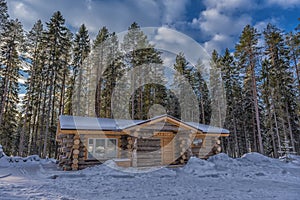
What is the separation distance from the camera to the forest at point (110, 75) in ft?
61.6

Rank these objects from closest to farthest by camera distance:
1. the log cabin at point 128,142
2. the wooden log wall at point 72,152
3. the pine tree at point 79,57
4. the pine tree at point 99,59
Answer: the wooden log wall at point 72,152
the log cabin at point 128,142
the pine tree at point 79,57
the pine tree at point 99,59

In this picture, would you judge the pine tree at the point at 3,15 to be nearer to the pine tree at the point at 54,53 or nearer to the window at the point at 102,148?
the pine tree at the point at 54,53

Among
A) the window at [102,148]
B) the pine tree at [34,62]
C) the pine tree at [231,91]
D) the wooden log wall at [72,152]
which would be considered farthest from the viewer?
the pine tree at [231,91]

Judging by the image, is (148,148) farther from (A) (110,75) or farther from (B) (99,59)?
(B) (99,59)

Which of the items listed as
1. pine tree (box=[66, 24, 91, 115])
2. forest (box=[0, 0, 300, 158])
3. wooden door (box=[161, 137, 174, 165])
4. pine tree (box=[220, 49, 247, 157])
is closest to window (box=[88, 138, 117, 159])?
wooden door (box=[161, 137, 174, 165])

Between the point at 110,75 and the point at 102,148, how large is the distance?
12.8 meters

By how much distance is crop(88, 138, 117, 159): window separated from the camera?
36.7 feet

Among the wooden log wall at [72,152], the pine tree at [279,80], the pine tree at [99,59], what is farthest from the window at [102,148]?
the pine tree at [279,80]

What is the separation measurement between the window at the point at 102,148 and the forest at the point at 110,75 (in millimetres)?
8703

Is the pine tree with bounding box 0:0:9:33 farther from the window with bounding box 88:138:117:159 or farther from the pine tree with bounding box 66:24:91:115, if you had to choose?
the window with bounding box 88:138:117:159

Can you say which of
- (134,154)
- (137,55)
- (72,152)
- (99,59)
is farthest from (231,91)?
(72,152)

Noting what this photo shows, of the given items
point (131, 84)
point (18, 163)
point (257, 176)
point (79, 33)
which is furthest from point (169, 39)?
point (18, 163)

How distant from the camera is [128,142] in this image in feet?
38.8

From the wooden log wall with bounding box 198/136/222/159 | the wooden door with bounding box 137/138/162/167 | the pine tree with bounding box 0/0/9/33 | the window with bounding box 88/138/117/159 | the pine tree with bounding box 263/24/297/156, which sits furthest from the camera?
the pine tree with bounding box 263/24/297/156
